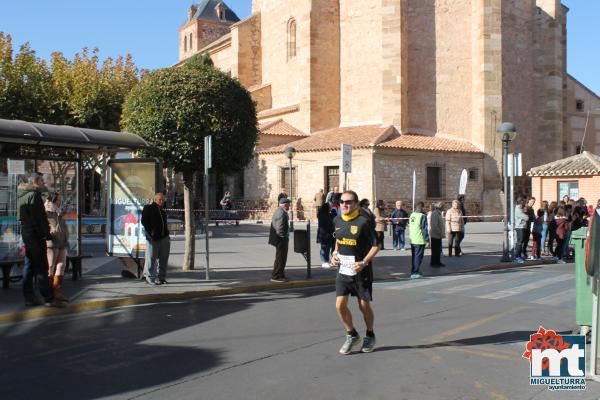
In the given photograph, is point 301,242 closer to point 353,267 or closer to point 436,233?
point 436,233

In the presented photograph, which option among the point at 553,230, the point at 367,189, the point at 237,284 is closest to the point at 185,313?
the point at 237,284

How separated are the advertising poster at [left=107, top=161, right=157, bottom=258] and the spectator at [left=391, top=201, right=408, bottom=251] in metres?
8.22

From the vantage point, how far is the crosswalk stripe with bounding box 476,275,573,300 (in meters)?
10.6

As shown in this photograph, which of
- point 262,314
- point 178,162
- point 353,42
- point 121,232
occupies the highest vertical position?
point 353,42

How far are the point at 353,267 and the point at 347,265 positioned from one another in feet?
0.25

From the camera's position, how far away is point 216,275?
503 inches

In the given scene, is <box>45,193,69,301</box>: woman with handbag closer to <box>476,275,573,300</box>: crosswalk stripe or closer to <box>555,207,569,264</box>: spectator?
<box>476,275,573,300</box>: crosswalk stripe

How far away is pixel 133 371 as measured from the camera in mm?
5867

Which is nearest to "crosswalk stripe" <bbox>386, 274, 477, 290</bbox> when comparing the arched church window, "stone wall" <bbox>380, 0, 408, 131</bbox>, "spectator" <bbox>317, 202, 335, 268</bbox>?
"spectator" <bbox>317, 202, 335, 268</bbox>

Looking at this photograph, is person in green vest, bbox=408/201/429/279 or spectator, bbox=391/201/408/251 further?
spectator, bbox=391/201/408/251

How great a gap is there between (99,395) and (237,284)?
6492 millimetres

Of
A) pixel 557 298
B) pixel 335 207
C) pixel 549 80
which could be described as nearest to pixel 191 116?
pixel 335 207

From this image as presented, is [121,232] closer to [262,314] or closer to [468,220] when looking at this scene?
[262,314]

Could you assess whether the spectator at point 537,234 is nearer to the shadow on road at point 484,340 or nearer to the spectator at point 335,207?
the spectator at point 335,207
